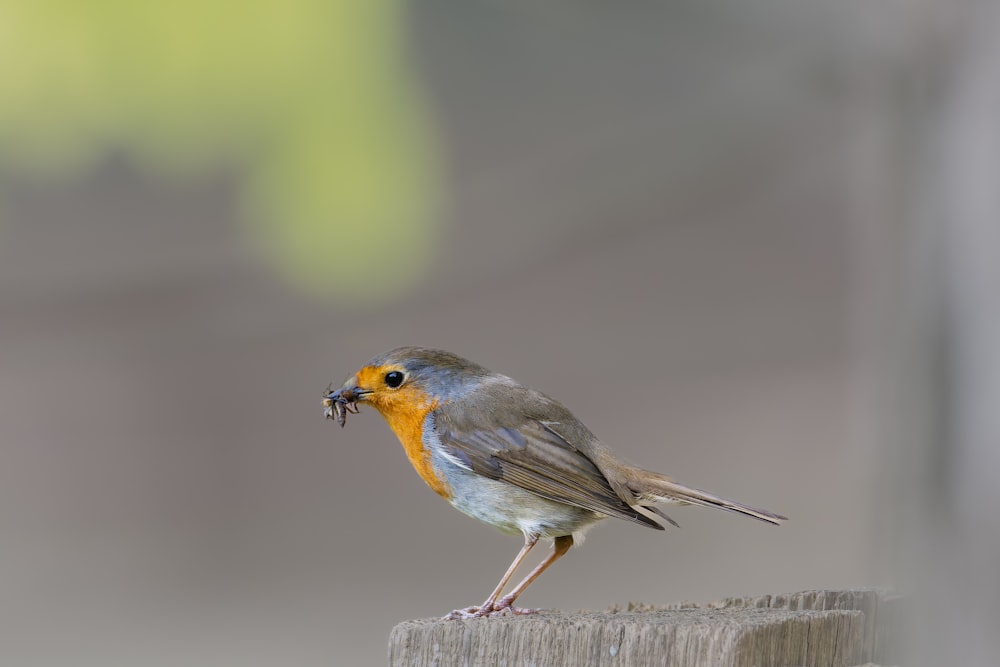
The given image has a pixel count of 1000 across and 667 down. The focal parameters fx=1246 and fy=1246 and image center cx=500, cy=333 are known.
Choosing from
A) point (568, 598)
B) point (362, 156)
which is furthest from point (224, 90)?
point (568, 598)

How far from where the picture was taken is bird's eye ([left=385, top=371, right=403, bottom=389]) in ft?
10.3

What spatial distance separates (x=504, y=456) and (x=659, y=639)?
3.49 feet

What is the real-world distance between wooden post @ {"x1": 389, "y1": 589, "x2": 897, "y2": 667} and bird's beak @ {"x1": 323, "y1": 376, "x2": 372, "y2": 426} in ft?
3.10

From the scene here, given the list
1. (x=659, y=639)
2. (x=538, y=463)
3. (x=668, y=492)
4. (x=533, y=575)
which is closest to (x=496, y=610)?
(x=533, y=575)

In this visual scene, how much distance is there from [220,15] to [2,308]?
18.6 ft

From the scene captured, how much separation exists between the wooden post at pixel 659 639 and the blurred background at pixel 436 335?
3244 millimetres

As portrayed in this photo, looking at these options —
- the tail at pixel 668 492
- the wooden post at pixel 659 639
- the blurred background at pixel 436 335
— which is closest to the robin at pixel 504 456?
the tail at pixel 668 492

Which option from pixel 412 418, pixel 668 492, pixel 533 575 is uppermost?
pixel 412 418

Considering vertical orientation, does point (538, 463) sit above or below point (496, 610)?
above

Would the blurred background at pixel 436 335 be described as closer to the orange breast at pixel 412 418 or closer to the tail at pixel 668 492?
the orange breast at pixel 412 418

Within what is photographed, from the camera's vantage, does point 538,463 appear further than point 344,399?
No

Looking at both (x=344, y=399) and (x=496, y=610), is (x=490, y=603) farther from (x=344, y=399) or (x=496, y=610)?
(x=344, y=399)

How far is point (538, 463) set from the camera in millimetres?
2936

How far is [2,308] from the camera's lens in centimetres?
939
